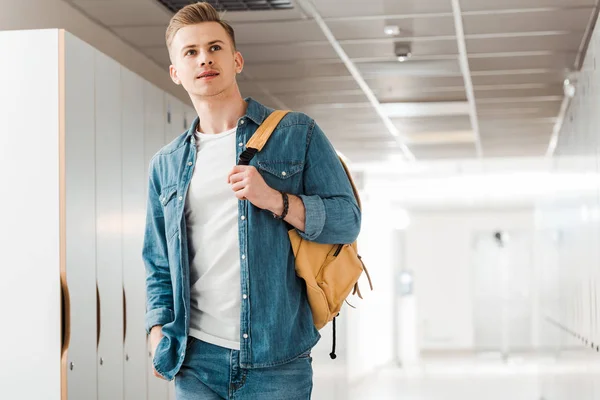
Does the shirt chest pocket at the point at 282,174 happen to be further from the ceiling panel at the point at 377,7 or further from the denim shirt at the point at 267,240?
the ceiling panel at the point at 377,7

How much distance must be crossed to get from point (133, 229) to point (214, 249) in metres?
2.46

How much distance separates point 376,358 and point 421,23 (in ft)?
29.6

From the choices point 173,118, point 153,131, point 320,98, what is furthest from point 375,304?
point 153,131

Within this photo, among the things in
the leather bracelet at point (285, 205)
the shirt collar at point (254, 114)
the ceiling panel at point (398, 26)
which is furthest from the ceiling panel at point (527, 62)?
the leather bracelet at point (285, 205)

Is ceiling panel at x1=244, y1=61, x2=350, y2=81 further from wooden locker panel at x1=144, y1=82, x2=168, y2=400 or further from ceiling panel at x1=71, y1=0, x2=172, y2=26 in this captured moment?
wooden locker panel at x1=144, y1=82, x2=168, y2=400

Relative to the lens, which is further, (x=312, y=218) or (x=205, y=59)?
(x=205, y=59)

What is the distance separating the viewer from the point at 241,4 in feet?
19.1

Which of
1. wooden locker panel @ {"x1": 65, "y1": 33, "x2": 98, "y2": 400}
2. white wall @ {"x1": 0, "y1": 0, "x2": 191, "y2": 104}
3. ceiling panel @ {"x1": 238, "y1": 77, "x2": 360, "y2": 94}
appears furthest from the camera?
ceiling panel @ {"x1": 238, "y1": 77, "x2": 360, "y2": 94}

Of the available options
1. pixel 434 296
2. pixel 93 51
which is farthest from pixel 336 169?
pixel 434 296

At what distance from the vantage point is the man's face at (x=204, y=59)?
235 cm

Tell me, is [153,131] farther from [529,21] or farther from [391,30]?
[529,21]

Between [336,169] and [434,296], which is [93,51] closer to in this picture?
[336,169]

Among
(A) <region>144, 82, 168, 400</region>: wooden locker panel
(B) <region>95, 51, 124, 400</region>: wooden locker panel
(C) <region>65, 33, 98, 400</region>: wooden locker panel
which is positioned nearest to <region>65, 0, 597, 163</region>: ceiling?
(A) <region>144, 82, 168, 400</region>: wooden locker panel

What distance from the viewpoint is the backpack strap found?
7.49 ft
